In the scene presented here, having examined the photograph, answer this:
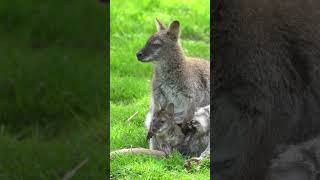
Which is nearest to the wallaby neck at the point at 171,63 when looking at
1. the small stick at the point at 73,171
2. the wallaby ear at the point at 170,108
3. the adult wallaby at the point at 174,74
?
the adult wallaby at the point at 174,74

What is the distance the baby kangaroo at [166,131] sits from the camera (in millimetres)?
1655

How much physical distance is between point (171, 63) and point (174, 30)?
13cm

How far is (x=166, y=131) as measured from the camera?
1.67 meters

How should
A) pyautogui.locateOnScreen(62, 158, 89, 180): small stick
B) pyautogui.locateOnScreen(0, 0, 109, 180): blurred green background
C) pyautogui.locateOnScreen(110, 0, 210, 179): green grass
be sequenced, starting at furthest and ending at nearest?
pyautogui.locateOnScreen(0, 0, 109, 180): blurred green background
pyautogui.locateOnScreen(62, 158, 89, 180): small stick
pyautogui.locateOnScreen(110, 0, 210, 179): green grass

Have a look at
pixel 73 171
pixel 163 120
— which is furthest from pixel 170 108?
pixel 73 171

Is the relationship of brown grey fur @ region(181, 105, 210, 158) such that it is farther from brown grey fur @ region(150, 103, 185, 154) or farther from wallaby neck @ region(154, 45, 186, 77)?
wallaby neck @ region(154, 45, 186, 77)

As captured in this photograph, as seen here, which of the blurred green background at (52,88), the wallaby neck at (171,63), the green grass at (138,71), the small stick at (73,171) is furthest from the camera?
the blurred green background at (52,88)

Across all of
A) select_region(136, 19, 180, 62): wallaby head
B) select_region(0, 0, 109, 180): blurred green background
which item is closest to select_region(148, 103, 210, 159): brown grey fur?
select_region(136, 19, 180, 62): wallaby head

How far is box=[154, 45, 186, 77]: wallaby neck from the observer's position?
1777 mm

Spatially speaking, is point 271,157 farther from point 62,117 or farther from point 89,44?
point 89,44

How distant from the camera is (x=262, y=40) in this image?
156 centimetres

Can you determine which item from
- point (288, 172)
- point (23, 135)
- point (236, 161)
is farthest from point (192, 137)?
point (23, 135)

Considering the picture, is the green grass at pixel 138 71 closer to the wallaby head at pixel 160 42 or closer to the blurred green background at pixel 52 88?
the wallaby head at pixel 160 42

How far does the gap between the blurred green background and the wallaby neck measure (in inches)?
18.8
